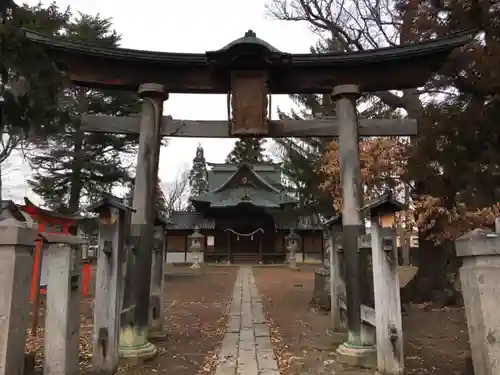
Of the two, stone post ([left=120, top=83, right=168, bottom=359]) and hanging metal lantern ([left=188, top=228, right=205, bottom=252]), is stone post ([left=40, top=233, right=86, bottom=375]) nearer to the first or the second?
stone post ([left=120, top=83, right=168, bottom=359])

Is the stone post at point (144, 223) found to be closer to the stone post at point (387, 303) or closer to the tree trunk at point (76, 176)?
the stone post at point (387, 303)

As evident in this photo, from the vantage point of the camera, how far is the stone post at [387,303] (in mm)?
4762

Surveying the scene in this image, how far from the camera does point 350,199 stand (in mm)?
6609

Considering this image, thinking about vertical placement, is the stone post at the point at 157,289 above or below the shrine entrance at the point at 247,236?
below

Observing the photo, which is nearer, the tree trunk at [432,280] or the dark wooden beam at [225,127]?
the dark wooden beam at [225,127]

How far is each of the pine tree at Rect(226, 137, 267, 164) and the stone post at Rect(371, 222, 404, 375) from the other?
143 ft

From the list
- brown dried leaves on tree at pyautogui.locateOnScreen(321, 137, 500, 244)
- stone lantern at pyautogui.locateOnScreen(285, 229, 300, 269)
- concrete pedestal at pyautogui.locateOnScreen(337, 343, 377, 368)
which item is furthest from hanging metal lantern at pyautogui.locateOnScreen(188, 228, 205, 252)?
concrete pedestal at pyautogui.locateOnScreen(337, 343, 377, 368)

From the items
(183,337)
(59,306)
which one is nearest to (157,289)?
(183,337)

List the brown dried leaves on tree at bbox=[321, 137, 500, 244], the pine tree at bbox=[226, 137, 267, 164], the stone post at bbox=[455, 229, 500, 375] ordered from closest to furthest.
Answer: the stone post at bbox=[455, 229, 500, 375]
the brown dried leaves on tree at bbox=[321, 137, 500, 244]
the pine tree at bbox=[226, 137, 267, 164]

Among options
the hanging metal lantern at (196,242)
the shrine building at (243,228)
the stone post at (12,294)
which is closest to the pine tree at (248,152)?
the shrine building at (243,228)

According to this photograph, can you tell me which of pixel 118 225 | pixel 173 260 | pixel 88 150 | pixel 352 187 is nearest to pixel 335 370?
pixel 352 187

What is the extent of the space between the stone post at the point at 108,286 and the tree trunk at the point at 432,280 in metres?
8.40

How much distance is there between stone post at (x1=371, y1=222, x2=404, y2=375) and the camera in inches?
187

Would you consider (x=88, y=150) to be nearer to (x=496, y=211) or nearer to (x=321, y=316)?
(x=321, y=316)
